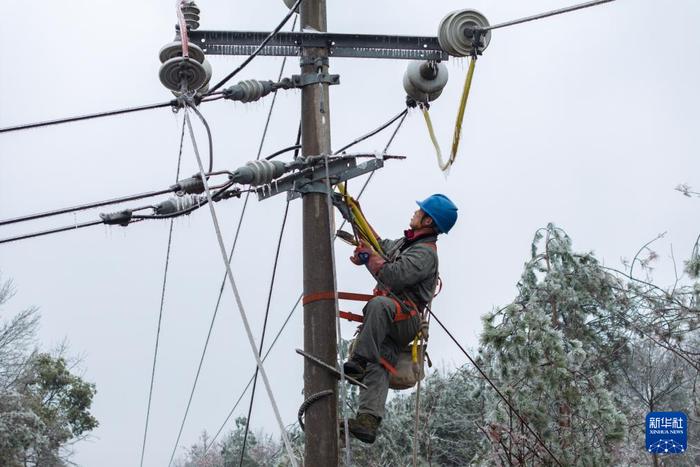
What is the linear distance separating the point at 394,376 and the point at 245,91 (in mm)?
2070

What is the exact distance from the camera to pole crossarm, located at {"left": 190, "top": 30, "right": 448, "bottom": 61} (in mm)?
7262

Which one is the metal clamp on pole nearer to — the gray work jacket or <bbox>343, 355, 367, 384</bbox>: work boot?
the gray work jacket

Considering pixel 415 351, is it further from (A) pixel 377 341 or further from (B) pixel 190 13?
(B) pixel 190 13

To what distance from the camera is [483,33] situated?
7.10m

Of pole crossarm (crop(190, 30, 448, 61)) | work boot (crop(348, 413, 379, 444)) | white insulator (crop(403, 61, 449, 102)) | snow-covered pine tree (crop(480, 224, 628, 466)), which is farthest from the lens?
snow-covered pine tree (crop(480, 224, 628, 466))

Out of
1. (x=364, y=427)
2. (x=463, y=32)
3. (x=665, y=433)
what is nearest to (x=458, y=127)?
(x=463, y=32)

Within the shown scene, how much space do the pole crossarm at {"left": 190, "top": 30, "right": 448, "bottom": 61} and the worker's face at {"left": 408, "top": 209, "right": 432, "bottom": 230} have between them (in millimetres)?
1168

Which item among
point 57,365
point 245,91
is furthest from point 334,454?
point 57,365

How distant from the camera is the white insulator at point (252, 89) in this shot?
23.9 ft

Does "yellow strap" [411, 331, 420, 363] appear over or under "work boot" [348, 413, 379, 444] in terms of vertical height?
over

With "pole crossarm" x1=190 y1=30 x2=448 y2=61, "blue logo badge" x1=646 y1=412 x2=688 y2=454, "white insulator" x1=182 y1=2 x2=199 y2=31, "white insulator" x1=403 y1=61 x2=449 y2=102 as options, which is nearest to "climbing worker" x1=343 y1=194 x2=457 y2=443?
"pole crossarm" x1=190 y1=30 x2=448 y2=61

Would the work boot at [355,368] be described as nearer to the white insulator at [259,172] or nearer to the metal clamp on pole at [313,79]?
the white insulator at [259,172]

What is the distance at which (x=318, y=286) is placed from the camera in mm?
6605

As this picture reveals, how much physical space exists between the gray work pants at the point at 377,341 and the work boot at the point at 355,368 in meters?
0.03
